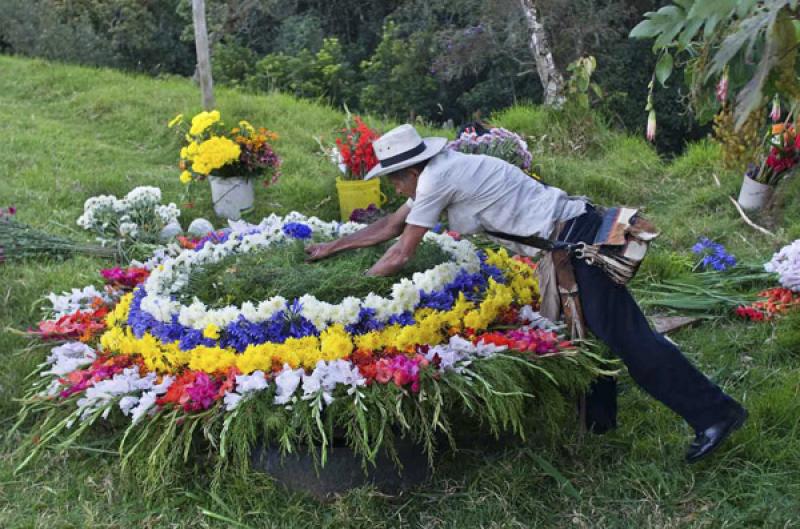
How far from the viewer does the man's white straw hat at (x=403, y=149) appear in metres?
3.32

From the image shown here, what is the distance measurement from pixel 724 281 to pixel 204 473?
3344mm

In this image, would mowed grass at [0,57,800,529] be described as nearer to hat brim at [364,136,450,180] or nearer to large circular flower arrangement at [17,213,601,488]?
large circular flower arrangement at [17,213,601,488]

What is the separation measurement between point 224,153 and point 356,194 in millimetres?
1021

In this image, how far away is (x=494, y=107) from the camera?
53.3 ft

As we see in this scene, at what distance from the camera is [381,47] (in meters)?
16.8

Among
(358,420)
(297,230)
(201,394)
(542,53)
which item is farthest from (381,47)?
(358,420)

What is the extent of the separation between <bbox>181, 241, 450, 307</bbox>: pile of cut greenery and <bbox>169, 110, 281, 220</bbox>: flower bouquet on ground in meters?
2.31

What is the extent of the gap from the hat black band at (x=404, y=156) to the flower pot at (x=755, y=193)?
4163mm

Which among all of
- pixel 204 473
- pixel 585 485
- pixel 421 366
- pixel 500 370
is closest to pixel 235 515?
pixel 204 473

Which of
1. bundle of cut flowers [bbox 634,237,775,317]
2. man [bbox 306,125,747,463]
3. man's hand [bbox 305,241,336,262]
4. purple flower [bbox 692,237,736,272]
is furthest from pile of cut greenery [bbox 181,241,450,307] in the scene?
purple flower [bbox 692,237,736,272]

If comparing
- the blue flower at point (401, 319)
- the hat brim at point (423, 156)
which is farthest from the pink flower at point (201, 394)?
the hat brim at point (423, 156)

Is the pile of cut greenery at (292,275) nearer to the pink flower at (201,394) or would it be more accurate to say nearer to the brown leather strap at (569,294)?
the pink flower at (201,394)

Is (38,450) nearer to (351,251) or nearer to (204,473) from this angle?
(204,473)

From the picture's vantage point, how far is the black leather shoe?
A: 10.7 feet
